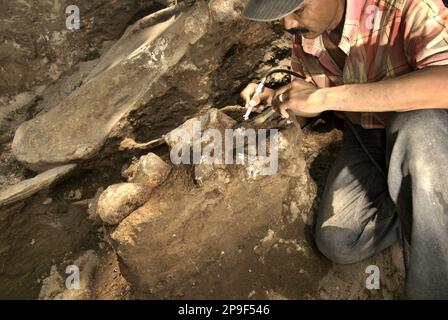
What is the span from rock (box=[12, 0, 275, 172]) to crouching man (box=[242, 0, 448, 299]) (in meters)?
0.60

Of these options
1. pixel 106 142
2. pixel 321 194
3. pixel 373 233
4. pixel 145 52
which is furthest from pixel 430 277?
pixel 145 52

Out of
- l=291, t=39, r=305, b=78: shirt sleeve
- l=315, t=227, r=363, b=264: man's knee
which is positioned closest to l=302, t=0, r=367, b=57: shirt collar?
l=291, t=39, r=305, b=78: shirt sleeve

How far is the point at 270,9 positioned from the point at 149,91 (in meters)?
1.01

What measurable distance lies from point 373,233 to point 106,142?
4.81 ft

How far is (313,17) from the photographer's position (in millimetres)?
1689

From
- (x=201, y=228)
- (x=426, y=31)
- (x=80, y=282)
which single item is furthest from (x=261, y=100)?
(x=80, y=282)

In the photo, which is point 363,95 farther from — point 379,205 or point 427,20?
point 379,205

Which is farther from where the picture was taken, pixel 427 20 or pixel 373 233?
pixel 373 233

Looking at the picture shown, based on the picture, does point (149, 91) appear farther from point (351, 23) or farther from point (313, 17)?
point (351, 23)

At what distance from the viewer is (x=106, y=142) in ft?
7.58

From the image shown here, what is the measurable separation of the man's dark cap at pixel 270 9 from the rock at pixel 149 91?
0.69 m

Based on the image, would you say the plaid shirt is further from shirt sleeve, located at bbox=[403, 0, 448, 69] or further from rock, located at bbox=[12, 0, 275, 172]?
rock, located at bbox=[12, 0, 275, 172]

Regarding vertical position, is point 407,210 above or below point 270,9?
below

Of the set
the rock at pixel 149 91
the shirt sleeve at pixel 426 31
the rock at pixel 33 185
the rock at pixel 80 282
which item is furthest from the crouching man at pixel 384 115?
the rock at pixel 33 185
